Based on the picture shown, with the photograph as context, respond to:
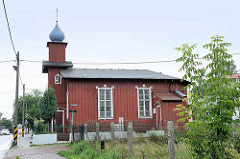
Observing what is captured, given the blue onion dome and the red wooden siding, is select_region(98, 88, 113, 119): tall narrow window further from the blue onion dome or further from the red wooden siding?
the blue onion dome

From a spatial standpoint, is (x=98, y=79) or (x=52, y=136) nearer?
(x=52, y=136)

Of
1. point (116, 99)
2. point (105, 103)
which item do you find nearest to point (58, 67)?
point (105, 103)

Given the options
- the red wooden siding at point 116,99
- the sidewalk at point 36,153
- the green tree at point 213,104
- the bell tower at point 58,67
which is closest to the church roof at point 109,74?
the red wooden siding at point 116,99

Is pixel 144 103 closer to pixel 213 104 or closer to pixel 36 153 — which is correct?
pixel 36 153

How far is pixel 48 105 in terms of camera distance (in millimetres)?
22578

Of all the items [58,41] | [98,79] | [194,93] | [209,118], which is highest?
[58,41]

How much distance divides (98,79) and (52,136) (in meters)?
5.93

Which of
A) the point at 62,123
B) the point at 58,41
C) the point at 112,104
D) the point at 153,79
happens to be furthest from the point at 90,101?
the point at 58,41

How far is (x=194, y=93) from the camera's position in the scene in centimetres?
552

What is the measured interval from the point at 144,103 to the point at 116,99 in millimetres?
2438

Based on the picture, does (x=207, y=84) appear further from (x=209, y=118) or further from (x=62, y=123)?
(x=62, y=123)

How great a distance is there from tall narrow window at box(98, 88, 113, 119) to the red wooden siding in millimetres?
259

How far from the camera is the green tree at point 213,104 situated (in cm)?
507

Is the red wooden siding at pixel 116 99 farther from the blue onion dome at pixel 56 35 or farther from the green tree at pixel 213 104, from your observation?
the green tree at pixel 213 104
